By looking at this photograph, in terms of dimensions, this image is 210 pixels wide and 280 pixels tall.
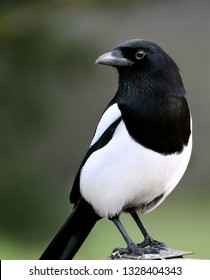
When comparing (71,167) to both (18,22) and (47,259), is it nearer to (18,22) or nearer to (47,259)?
(18,22)

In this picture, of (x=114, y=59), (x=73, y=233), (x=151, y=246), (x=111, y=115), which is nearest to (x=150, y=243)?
(x=151, y=246)

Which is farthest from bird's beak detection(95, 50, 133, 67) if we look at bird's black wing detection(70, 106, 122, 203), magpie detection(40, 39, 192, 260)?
bird's black wing detection(70, 106, 122, 203)

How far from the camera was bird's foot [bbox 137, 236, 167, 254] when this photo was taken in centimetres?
179

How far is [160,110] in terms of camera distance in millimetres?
1745

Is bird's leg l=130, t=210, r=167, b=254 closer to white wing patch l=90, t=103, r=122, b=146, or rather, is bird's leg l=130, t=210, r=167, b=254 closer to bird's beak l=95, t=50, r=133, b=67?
white wing patch l=90, t=103, r=122, b=146

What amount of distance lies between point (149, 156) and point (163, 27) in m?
1.98

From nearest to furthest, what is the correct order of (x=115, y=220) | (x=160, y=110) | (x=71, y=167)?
(x=160, y=110) < (x=115, y=220) < (x=71, y=167)

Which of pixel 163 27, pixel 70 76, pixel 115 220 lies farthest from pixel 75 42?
pixel 115 220

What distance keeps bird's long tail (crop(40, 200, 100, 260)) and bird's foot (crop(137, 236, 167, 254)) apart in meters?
0.12

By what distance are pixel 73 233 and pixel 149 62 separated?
40 centimetres

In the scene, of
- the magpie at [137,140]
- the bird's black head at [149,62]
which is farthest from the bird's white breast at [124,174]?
the bird's black head at [149,62]

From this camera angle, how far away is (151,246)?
184 cm

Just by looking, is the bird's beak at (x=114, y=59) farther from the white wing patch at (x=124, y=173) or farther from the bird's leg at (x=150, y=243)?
the bird's leg at (x=150, y=243)

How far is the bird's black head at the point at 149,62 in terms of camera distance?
1.76m
